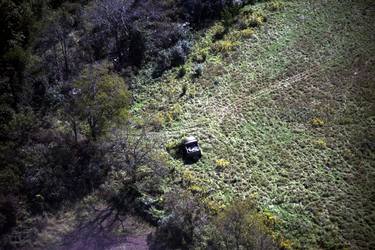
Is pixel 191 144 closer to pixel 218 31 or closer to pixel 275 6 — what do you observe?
pixel 218 31

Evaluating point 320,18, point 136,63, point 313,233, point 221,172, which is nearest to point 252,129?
point 221,172

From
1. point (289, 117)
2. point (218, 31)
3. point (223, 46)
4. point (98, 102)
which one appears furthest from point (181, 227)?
point (218, 31)

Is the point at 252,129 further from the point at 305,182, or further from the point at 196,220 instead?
the point at 196,220

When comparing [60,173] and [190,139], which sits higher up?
[60,173]

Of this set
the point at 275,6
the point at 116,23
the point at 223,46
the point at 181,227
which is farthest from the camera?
the point at 275,6

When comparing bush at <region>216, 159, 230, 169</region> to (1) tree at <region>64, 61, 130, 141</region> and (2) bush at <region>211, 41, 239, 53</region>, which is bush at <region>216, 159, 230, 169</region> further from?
(2) bush at <region>211, 41, 239, 53</region>

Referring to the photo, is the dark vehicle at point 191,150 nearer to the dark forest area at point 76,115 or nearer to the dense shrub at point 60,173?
the dark forest area at point 76,115

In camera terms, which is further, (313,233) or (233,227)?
(313,233)
